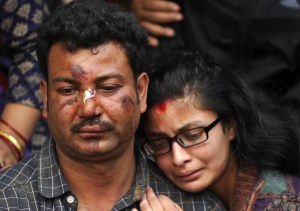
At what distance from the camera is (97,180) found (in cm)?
335

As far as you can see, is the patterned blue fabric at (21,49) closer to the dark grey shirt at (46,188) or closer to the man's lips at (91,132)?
the dark grey shirt at (46,188)

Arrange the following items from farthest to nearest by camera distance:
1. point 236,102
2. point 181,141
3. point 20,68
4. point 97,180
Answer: point 20,68, point 236,102, point 181,141, point 97,180

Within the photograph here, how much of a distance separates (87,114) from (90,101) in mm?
54

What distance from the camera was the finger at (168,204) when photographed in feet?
11.0

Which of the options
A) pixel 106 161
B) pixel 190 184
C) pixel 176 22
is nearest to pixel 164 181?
pixel 190 184

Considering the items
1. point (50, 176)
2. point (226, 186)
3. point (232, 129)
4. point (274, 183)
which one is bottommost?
point (226, 186)

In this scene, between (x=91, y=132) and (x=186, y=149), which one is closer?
(x=91, y=132)

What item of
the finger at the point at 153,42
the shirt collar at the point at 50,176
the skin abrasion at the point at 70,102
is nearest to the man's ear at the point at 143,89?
the skin abrasion at the point at 70,102

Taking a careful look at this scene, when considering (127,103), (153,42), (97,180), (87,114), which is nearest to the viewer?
(87,114)

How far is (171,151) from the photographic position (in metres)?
3.53

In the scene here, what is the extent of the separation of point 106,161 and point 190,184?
0.46 meters

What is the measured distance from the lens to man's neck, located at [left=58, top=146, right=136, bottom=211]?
10.8 ft

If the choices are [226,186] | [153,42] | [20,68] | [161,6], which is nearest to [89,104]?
[20,68]

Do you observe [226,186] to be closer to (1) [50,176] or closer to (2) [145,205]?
(2) [145,205]
